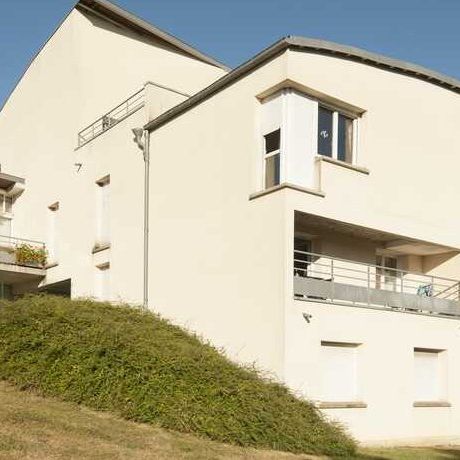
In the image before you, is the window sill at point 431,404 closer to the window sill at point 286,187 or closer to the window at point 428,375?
the window at point 428,375

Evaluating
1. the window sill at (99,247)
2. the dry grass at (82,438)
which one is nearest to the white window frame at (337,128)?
the dry grass at (82,438)

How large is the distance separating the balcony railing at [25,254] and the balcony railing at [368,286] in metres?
10.9

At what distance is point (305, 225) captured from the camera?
1667 cm

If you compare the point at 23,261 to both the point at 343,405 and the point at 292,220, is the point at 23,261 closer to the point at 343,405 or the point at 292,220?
the point at 292,220

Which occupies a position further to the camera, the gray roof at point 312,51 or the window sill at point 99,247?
the window sill at point 99,247

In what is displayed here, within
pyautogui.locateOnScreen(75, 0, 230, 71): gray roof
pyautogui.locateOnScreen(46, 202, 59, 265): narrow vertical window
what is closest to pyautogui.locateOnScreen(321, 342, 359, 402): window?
pyautogui.locateOnScreen(46, 202, 59, 265): narrow vertical window

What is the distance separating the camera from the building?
14.5 meters

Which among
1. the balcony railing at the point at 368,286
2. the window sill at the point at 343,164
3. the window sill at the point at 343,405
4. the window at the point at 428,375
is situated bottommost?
the window sill at the point at 343,405

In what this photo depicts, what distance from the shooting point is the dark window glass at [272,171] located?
49.4ft

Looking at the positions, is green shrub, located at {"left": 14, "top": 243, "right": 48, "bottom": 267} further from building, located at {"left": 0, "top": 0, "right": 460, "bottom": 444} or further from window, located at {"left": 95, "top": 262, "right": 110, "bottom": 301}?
window, located at {"left": 95, "top": 262, "right": 110, "bottom": 301}

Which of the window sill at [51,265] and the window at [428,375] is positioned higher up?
the window sill at [51,265]

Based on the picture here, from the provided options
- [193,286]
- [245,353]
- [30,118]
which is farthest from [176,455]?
[30,118]

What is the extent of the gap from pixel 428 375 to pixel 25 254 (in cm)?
1440

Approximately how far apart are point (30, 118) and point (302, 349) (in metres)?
18.3
